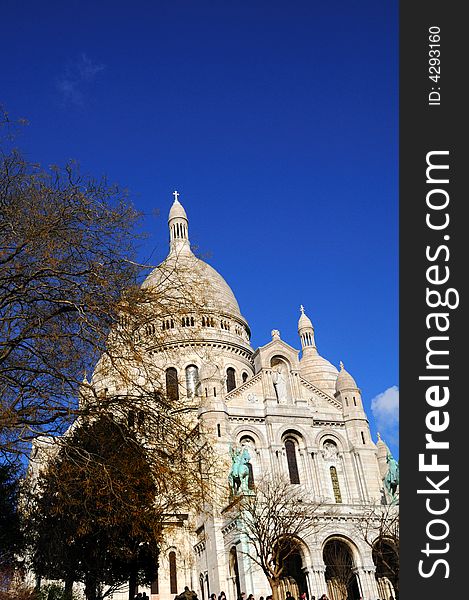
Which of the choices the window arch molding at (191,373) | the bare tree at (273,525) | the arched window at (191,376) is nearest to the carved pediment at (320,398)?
the bare tree at (273,525)

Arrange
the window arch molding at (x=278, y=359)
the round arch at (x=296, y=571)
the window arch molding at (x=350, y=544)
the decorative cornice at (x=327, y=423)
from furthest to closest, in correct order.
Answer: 1. the window arch molding at (x=278, y=359)
2. the decorative cornice at (x=327, y=423)
3. the window arch molding at (x=350, y=544)
4. the round arch at (x=296, y=571)

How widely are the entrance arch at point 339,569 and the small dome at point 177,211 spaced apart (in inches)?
1652

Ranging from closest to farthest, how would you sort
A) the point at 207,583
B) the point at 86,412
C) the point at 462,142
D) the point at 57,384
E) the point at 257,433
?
the point at 462,142
the point at 86,412
the point at 57,384
the point at 207,583
the point at 257,433

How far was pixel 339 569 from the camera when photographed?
3631cm

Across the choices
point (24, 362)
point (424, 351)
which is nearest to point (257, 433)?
point (24, 362)

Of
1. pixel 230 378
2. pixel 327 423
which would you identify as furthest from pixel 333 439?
pixel 230 378

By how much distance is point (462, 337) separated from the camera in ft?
27.6

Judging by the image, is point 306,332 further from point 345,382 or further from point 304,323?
point 345,382

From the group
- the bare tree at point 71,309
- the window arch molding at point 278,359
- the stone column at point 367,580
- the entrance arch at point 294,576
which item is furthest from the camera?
the window arch molding at point 278,359

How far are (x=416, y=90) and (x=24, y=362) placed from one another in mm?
10831

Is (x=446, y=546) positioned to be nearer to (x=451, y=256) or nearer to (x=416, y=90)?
(x=451, y=256)

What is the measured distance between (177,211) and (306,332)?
20053 millimetres

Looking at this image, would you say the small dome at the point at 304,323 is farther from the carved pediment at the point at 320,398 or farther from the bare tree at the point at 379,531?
the bare tree at the point at 379,531

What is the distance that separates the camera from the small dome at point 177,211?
69000 millimetres
